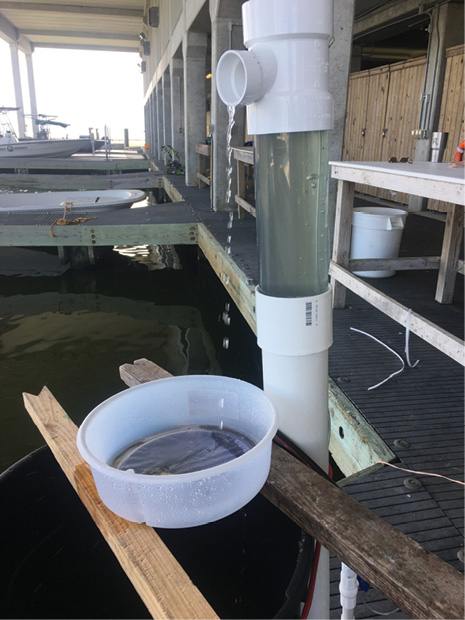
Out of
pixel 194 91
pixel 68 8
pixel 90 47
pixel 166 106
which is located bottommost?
pixel 194 91

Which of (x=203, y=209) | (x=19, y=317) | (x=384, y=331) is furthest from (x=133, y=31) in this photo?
(x=384, y=331)

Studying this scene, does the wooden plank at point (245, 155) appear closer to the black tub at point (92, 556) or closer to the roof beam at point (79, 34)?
the black tub at point (92, 556)

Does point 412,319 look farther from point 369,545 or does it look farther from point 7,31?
point 7,31

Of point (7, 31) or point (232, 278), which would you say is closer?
point (232, 278)

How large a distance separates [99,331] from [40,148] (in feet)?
54.6

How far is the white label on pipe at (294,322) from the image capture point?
3.94 ft

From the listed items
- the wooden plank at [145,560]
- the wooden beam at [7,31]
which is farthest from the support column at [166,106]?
the wooden plank at [145,560]

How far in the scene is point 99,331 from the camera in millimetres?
5891

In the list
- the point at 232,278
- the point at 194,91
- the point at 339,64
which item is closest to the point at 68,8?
the point at 194,91

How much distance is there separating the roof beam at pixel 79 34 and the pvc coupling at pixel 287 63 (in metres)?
33.6

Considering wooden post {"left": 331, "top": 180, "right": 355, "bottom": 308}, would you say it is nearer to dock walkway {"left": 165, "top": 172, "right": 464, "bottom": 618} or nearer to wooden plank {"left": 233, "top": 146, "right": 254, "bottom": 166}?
dock walkway {"left": 165, "top": 172, "right": 464, "bottom": 618}

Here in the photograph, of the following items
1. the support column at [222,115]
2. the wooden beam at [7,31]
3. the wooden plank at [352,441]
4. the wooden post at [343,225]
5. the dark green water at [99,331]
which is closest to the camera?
the wooden plank at [352,441]

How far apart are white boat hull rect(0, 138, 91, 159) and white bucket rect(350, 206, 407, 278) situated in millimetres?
18389

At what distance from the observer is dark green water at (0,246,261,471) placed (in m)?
4.47
